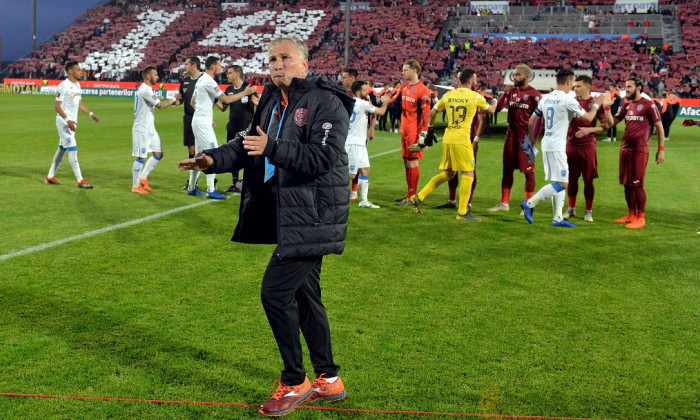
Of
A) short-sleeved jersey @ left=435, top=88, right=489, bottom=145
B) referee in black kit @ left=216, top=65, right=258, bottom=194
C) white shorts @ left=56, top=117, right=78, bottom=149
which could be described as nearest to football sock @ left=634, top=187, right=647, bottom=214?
short-sleeved jersey @ left=435, top=88, right=489, bottom=145

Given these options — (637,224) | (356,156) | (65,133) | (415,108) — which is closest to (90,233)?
(65,133)

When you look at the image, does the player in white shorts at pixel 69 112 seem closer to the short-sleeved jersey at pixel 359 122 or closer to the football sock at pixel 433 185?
the short-sleeved jersey at pixel 359 122

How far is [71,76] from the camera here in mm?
10617

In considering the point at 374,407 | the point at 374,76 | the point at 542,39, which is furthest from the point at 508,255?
the point at 542,39

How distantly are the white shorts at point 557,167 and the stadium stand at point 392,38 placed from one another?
32.2m

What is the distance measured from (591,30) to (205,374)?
160 feet

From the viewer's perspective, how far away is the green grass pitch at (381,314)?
373cm

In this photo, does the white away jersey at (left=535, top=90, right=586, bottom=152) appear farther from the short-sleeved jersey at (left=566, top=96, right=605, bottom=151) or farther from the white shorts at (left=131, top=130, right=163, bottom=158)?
the white shorts at (left=131, top=130, right=163, bottom=158)

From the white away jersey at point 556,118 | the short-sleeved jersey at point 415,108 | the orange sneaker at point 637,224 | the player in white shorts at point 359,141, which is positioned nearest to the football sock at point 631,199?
the orange sneaker at point 637,224

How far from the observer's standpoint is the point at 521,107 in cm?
955

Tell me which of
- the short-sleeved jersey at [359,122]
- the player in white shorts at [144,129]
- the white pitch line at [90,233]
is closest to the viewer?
the white pitch line at [90,233]

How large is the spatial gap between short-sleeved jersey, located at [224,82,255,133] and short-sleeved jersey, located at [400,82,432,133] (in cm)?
267

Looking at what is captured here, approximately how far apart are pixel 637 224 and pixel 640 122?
1389 millimetres

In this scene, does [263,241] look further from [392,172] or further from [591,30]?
[591,30]
